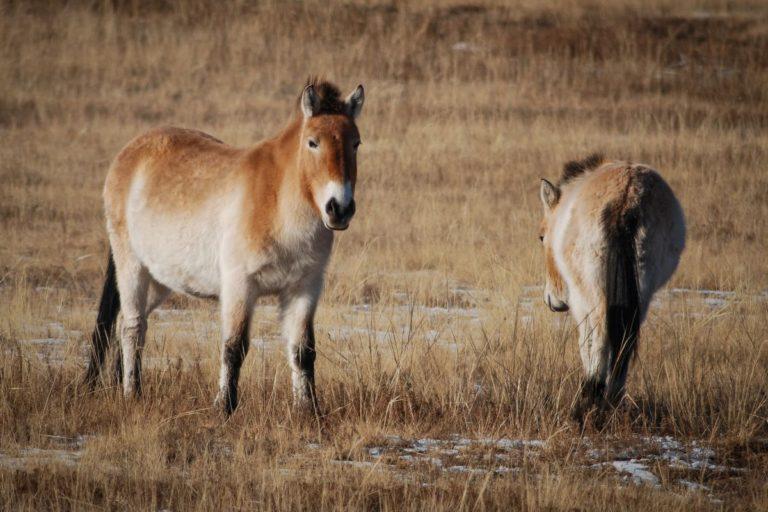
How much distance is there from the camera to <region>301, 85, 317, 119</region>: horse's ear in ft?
19.0

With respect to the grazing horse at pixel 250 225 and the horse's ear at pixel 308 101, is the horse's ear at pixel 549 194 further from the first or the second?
the horse's ear at pixel 308 101

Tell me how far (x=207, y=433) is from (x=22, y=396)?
1380mm

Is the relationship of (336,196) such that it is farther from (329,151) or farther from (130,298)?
(130,298)

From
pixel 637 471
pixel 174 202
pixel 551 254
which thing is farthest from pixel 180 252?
pixel 637 471

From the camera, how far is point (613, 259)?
5.57 m

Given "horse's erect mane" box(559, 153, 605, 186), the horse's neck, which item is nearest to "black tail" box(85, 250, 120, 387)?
the horse's neck

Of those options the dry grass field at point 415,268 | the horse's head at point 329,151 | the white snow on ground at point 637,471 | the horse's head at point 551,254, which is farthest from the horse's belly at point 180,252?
the white snow on ground at point 637,471

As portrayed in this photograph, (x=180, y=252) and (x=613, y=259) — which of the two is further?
(x=180, y=252)

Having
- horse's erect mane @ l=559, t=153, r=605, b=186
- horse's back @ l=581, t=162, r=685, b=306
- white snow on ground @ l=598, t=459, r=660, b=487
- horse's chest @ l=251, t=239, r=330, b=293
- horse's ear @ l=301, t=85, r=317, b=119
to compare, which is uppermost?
horse's ear @ l=301, t=85, r=317, b=119

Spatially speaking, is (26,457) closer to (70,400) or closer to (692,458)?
(70,400)

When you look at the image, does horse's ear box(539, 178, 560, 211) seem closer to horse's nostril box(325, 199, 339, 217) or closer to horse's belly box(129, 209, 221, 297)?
horse's nostril box(325, 199, 339, 217)

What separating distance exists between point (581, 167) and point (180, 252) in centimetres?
287

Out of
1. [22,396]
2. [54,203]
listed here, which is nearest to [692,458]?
[22,396]

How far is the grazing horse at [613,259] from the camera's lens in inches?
218
